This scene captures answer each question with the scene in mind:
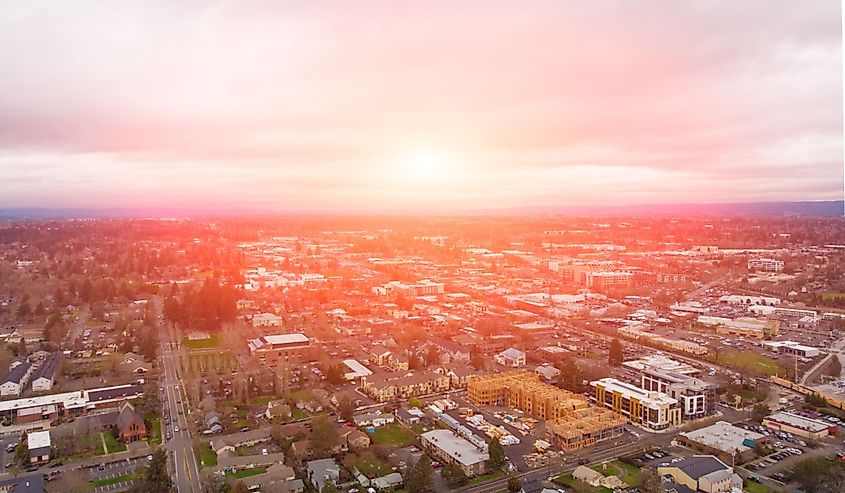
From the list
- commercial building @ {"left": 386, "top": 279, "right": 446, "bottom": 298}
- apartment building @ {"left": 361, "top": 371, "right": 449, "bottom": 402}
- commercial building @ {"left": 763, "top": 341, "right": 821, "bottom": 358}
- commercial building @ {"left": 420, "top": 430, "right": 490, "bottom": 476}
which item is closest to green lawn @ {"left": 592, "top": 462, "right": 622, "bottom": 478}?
commercial building @ {"left": 420, "top": 430, "right": 490, "bottom": 476}

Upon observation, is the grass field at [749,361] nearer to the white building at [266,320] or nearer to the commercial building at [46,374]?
the white building at [266,320]

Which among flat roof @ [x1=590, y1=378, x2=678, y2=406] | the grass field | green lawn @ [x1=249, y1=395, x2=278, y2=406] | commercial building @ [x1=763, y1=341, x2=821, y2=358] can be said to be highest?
flat roof @ [x1=590, y1=378, x2=678, y2=406]

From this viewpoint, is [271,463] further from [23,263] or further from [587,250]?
[587,250]

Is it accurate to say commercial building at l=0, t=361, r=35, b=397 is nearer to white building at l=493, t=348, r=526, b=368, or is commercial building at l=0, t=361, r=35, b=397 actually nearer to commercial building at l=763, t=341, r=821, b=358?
white building at l=493, t=348, r=526, b=368

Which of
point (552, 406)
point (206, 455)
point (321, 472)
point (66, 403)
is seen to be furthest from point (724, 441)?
point (66, 403)

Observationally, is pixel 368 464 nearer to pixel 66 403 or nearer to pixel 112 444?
pixel 112 444

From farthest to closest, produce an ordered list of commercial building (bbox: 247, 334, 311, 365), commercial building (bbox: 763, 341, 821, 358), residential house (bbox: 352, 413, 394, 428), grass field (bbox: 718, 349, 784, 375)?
commercial building (bbox: 763, 341, 821, 358) → commercial building (bbox: 247, 334, 311, 365) → grass field (bbox: 718, 349, 784, 375) → residential house (bbox: 352, 413, 394, 428)

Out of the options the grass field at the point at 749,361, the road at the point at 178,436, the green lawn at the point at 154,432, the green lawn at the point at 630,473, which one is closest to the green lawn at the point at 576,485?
the green lawn at the point at 630,473
